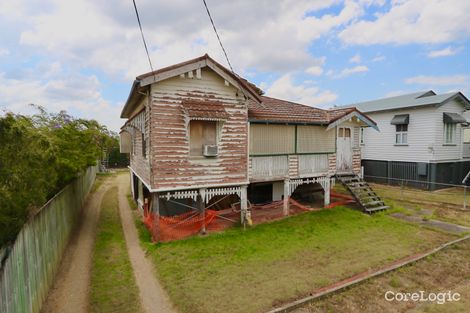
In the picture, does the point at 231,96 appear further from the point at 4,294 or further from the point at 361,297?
the point at 4,294

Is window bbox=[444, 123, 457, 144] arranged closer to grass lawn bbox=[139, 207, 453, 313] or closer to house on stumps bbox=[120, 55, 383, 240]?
house on stumps bbox=[120, 55, 383, 240]

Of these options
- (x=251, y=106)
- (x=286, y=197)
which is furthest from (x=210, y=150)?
(x=286, y=197)

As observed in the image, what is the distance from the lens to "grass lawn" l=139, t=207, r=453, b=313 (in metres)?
6.55

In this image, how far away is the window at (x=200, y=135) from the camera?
10.5m

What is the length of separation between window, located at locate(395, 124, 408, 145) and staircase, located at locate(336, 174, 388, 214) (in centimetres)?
799

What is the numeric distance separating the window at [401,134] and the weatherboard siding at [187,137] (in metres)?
14.6

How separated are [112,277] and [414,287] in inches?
Answer: 306

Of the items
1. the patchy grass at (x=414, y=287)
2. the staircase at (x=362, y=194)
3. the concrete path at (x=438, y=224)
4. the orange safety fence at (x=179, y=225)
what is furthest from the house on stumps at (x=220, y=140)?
the patchy grass at (x=414, y=287)

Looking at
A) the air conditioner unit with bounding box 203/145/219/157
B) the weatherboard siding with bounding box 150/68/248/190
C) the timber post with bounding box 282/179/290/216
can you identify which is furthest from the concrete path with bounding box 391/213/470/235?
the air conditioner unit with bounding box 203/145/219/157

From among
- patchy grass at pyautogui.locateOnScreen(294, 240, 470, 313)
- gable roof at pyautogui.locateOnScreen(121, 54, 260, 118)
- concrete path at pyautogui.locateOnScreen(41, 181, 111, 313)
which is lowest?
concrete path at pyautogui.locateOnScreen(41, 181, 111, 313)

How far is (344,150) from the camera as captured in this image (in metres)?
15.0

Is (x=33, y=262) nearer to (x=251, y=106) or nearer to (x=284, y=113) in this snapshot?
(x=251, y=106)

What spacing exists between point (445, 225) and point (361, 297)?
7587 mm

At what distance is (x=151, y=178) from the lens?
32.4 feet
